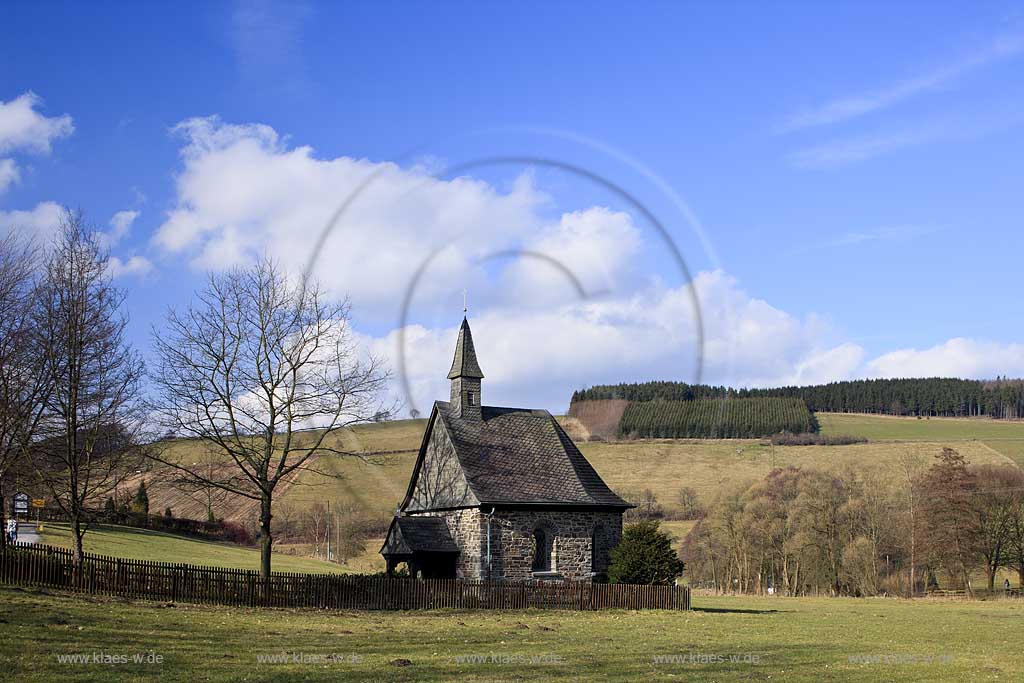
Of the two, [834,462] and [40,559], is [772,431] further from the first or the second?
[40,559]

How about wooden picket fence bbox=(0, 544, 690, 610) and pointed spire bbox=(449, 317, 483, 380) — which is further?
pointed spire bbox=(449, 317, 483, 380)

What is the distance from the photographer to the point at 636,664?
59.4ft

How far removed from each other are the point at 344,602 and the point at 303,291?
11389 mm

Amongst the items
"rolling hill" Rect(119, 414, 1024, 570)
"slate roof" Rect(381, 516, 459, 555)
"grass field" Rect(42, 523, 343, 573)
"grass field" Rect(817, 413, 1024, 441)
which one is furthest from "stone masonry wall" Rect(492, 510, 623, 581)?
"grass field" Rect(817, 413, 1024, 441)

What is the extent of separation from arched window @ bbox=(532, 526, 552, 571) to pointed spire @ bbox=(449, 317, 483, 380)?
25.7 ft

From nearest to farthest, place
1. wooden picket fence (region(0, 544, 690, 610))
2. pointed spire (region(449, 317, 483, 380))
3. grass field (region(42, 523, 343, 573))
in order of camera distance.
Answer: wooden picket fence (region(0, 544, 690, 610)) < pointed spire (region(449, 317, 483, 380)) < grass field (region(42, 523, 343, 573))

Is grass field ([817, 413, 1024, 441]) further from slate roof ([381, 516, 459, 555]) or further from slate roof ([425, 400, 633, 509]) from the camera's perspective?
slate roof ([381, 516, 459, 555])

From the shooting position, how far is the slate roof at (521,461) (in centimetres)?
3872

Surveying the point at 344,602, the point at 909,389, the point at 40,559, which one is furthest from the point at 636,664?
the point at 909,389

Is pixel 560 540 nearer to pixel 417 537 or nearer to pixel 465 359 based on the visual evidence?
pixel 417 537

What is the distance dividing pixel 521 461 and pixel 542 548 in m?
3.99

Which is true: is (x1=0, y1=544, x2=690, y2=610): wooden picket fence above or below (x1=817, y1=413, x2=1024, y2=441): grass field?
below

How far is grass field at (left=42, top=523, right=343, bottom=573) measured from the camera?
167 feet

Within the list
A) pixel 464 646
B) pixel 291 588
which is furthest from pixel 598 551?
pixel 464 646
